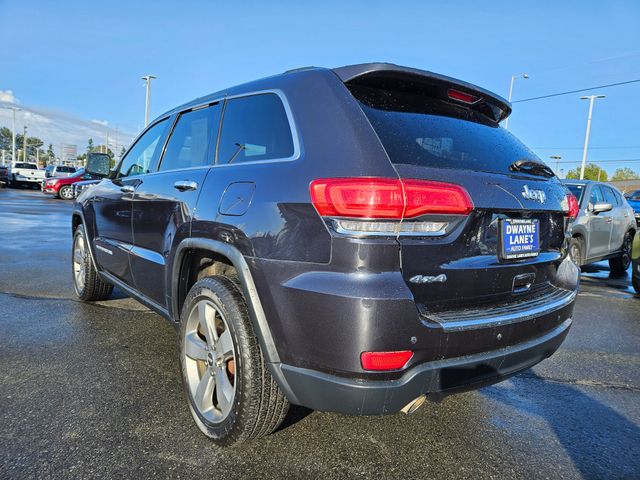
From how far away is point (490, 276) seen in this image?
2.07 m

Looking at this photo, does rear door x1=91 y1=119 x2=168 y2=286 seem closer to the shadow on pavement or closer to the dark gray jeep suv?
the dark gray jeep suv

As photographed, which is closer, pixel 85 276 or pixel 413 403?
pixel 413 403

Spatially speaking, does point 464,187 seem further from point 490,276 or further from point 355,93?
point 355,93

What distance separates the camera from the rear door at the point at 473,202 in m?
1.86

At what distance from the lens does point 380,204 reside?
175 centimetres

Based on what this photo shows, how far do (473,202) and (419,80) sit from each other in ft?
2.41

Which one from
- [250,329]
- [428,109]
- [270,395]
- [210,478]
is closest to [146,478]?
[210,478]

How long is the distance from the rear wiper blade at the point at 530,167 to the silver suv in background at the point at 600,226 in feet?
14.8

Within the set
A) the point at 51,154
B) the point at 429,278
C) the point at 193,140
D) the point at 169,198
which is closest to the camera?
the point at 429,278

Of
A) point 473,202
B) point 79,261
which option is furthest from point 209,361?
point 79,261

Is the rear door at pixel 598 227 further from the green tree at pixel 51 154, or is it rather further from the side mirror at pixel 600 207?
the green tree at pixel 51 154

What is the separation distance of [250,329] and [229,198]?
66 centimetres

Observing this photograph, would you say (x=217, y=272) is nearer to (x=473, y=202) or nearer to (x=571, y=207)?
(x=473, y=202)

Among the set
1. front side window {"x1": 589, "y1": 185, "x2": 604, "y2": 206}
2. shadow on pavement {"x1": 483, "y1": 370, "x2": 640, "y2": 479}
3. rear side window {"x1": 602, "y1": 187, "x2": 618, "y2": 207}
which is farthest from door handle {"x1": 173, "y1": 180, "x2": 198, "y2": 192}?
rear side window {"x1": 602, "y1": 187, "x2": 618, "y2": 207}
